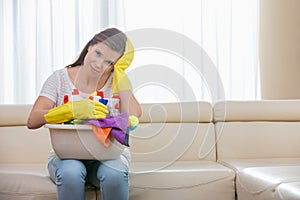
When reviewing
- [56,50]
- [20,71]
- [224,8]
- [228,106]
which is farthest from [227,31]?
[20,71]

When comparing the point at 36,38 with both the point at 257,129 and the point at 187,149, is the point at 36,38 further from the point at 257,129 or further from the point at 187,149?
the point at 257,129

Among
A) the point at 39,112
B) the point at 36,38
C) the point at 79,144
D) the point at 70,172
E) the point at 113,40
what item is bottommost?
the point at 70,172

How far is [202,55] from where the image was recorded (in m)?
3.23

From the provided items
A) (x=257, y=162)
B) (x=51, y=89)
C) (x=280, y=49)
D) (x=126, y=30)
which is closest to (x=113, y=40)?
(x=51, y=89)

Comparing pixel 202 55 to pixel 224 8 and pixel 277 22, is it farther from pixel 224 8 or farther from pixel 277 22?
pixel 277 22

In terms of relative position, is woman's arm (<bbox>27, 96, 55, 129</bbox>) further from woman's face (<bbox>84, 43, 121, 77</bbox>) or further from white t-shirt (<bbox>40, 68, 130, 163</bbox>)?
woman's face (<bbox>84, 43, 121, 77</bbox>)

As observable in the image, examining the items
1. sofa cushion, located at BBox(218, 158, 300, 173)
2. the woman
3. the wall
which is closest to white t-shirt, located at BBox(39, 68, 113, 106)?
the woman

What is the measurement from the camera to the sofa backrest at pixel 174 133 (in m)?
2.46

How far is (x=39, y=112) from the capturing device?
73.5 inches

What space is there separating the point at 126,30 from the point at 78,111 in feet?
5.56

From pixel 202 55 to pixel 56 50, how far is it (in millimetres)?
991

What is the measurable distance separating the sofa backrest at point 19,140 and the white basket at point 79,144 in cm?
68

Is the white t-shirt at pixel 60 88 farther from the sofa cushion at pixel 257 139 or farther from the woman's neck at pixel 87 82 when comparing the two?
the sofa cushion at pixel 257 139

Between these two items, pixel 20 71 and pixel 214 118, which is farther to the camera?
pixel 20 71
